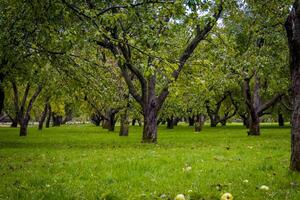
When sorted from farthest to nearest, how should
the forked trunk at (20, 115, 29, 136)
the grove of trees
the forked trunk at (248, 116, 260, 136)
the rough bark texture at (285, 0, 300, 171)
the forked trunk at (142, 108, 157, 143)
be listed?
the forked trunk at (20, 115, 29, 136)
the forked trunk at (248, 116, 260, 136)
the forked trunk at (142, 108, 157, 143)
the rough bark texture at (285, 0, 300, 171)
the grove of trees

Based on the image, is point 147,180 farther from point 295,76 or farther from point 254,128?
point 254,128

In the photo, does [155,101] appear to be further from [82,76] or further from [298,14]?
[298,14]

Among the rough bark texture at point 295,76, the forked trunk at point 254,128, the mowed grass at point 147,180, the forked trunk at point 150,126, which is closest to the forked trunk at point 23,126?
the forked trunk at point 150,126

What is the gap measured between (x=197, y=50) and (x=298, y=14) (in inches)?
882

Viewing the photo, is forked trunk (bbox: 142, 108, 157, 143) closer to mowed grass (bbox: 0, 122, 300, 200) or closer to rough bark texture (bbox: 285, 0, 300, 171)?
mowed grass (bbox: 0, 122, 300, 200)

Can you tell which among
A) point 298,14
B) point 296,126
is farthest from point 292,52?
point 296,126

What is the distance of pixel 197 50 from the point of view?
32.2 metres

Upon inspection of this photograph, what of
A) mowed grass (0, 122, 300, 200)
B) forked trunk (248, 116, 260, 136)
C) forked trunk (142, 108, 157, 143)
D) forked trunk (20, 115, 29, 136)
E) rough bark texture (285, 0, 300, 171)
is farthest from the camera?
forked trunk (20, 115, 29, 136)

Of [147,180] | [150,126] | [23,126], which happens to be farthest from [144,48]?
[23,126]

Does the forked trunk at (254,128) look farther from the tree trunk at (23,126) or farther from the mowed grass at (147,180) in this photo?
the mowed grass at (147,180)

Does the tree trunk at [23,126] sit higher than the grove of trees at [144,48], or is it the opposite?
the grove of trees at [144,48]

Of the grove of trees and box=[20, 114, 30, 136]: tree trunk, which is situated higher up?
the grove of trees

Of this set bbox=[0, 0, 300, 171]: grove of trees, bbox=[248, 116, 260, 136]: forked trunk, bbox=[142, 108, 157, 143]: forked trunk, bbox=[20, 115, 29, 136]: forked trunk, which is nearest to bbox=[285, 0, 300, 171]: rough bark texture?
bbox=[0, 0, 300, 171]: grove of trees

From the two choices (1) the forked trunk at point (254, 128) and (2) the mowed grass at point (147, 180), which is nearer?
Answer: (2) the mowed grass at point (147, 180)
